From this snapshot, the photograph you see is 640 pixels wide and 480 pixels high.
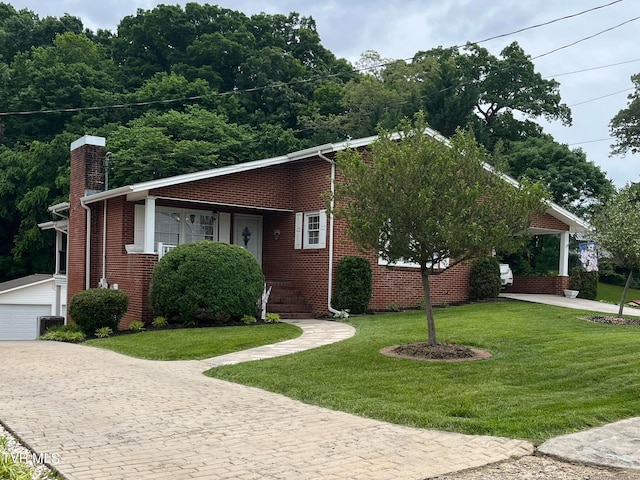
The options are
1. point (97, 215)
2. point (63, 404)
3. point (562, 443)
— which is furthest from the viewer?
point (97, 215)

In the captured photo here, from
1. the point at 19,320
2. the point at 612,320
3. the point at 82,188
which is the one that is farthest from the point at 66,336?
the point at 19,320

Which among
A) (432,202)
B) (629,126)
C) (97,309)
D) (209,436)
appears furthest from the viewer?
(629,126)

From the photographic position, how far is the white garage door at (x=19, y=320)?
84.0ft

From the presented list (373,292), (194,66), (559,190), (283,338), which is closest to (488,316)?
(373,292)

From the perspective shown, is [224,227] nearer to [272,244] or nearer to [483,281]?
[272,244]

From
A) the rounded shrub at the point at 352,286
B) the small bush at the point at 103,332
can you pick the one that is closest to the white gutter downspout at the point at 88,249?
the small bush at the point at 103,332

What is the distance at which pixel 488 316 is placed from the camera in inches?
561

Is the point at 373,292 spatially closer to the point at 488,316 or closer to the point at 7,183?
the point at 488,316

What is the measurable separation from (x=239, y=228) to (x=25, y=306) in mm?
12491

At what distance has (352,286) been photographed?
630 inches

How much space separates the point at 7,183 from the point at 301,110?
17259mm

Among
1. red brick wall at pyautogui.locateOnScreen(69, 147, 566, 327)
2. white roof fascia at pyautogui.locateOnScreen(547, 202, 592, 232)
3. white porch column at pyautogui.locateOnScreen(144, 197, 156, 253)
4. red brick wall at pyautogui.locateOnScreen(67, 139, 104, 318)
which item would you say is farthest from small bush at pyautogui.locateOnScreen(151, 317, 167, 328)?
white roof fascia at pyautogui.locateOnScreen(547, 202, 592, 232)

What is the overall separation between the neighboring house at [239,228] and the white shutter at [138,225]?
27 millimetres

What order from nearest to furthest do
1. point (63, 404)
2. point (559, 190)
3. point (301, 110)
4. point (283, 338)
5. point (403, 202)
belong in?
point (63, 404) → point (403, 202) → point (283, 338) → point (559, 190) → point (301, 110)
